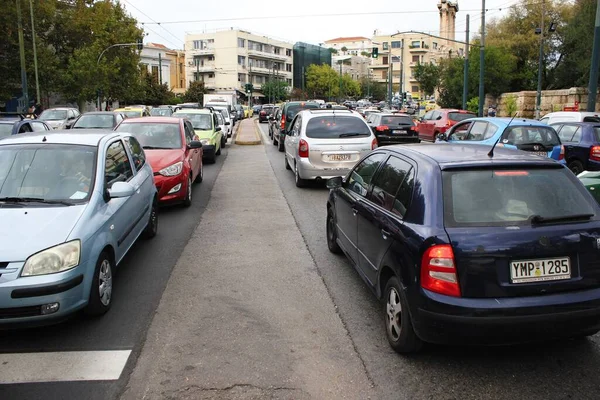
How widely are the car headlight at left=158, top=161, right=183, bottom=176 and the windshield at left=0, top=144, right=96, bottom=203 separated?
342 centimetres

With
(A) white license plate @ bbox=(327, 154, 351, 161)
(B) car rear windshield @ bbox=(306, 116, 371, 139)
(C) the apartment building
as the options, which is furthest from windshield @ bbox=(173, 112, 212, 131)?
(C) the apartment building

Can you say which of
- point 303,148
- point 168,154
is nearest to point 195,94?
point 303,148

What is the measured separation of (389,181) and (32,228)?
3009 millimetres

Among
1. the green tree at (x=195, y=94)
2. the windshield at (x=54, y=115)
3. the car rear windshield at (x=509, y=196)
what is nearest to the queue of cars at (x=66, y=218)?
the car rear windshield at (x=509, y=196)

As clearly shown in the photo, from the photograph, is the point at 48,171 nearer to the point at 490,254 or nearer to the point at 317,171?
the point at 490,254

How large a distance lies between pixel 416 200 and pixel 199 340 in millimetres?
2037

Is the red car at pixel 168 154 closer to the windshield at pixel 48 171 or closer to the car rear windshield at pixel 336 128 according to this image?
the car rear windshield at pixel 336 128

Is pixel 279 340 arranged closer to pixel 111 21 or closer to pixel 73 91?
pixel 73 91

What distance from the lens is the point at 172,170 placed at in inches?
368

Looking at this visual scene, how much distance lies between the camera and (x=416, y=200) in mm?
4031

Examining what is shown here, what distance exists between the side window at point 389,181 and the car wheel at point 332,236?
1.67m

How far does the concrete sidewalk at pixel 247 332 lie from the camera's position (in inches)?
144

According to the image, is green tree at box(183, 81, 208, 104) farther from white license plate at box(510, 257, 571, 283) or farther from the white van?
white license plate at box(510, 257, 571, 283)

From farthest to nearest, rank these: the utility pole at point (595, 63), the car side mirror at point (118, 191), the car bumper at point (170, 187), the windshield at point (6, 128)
Answer: the utility pole at point (595, 63) → the windshield at point (6, 128) → the car bumper at point (170, 187) → the car side mirror at point (118, 191)
